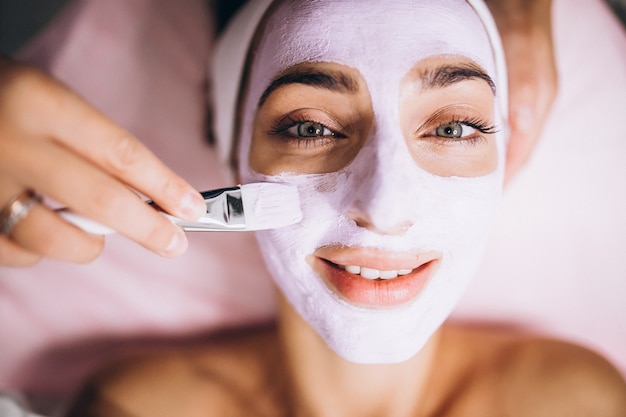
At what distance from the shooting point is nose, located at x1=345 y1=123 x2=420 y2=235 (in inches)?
25.5

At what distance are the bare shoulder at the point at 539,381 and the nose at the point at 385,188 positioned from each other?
44cm

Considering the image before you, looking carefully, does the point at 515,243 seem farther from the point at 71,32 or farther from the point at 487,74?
the point at 71,32

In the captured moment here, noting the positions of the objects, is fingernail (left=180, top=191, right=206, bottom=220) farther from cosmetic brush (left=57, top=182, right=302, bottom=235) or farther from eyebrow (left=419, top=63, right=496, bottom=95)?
Answer: eyebrow (left=419, top=63, right=496, bottom=95)

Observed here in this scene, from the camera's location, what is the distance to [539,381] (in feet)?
3.09

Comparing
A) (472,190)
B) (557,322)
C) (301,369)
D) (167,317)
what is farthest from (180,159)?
(557,322)

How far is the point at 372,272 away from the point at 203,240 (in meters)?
0.51

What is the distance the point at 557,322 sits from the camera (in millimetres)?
1071

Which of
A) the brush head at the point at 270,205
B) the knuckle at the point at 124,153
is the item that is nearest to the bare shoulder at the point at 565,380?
the brush head at the point at 270,205

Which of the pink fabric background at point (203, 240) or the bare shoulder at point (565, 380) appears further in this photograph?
the pink fabric background at point (203, 240)

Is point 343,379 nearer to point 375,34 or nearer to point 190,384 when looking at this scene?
point 190,384

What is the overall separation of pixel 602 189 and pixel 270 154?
2.20 ft

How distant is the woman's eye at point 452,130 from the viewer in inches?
29.9

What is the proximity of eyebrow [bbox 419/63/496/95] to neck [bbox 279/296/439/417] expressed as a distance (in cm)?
43

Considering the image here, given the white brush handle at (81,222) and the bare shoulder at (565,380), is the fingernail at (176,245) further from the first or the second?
the bare shoulder at (565,380)
